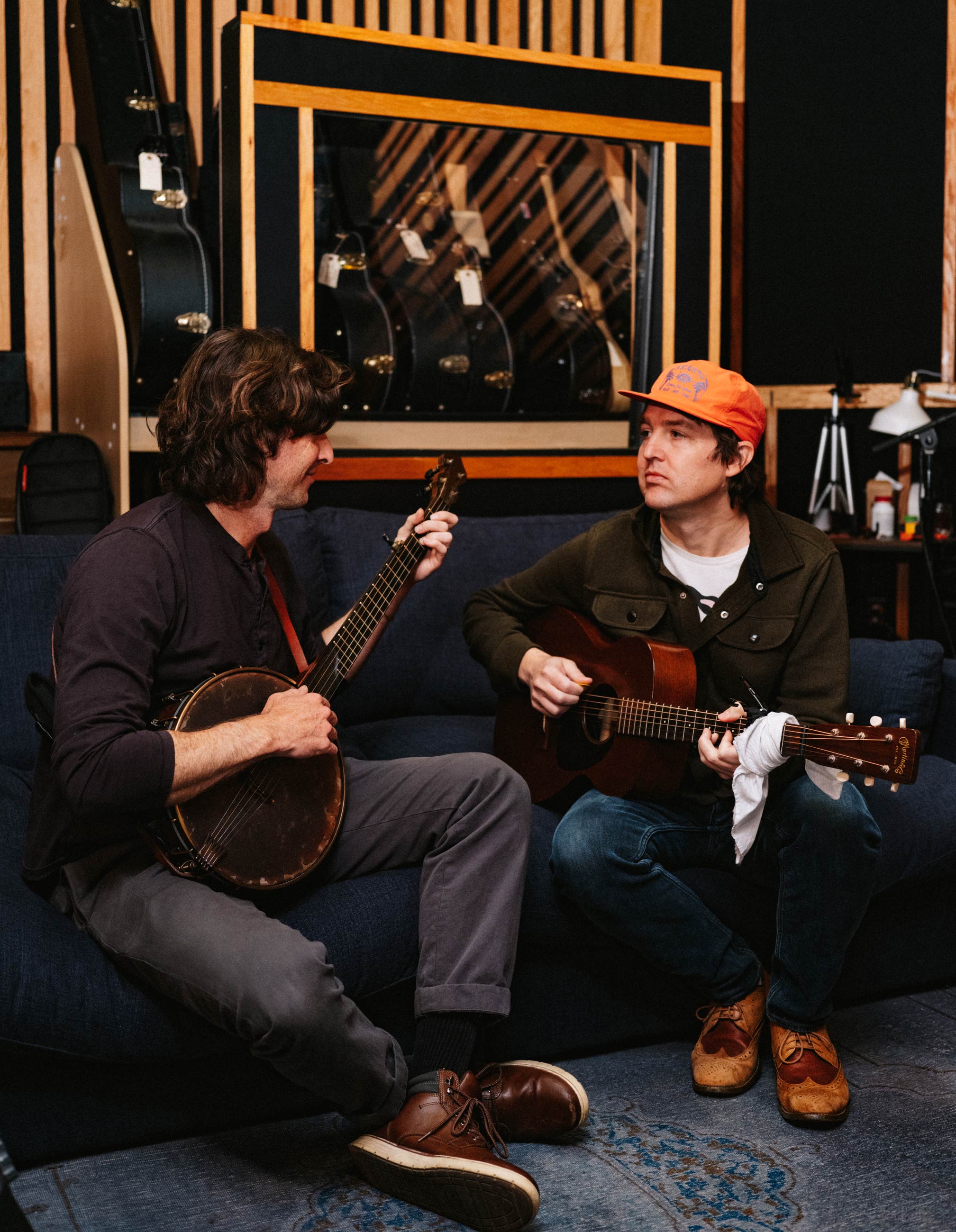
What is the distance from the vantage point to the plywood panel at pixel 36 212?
14.4 ft

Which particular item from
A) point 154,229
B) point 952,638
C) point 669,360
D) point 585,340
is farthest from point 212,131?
point 952,638

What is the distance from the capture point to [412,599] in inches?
116

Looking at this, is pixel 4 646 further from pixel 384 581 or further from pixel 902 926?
pixel 902 926

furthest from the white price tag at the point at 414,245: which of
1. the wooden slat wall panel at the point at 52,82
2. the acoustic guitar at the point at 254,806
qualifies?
the acoustic guitar at the point at 254,806

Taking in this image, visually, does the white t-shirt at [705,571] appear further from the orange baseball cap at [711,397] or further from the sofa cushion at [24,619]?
the sofa cushion at [24,619]

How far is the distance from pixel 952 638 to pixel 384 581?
2.14 m

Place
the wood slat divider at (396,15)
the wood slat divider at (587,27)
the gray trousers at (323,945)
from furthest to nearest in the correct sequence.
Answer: the wood slat divider at (587,27) → the wood slat divider at (396,15) → the gray trousers at (323,945)

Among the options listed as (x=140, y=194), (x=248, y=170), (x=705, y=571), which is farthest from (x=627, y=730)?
(x=140, y=194)

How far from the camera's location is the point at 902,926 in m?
2.54

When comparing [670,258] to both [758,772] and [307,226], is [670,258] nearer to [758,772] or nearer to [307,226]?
[307,226]

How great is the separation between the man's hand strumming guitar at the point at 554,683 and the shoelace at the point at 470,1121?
733mm

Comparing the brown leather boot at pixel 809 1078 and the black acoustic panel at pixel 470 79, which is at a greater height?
the black acoustic panel at pixel 470 79

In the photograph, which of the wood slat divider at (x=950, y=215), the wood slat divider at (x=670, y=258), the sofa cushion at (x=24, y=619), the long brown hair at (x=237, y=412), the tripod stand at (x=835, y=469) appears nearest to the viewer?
the long brown hair at (x=237, y=412)

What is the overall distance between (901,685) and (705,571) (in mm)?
614
